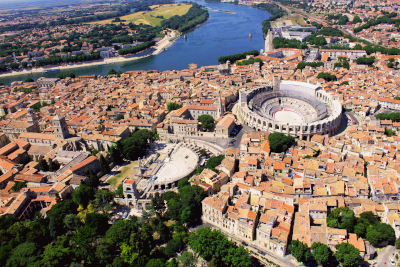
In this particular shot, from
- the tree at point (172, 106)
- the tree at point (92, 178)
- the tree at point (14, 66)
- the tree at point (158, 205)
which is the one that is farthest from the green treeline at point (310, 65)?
the tree at point (14, 66)

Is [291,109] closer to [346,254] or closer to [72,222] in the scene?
[346,254]

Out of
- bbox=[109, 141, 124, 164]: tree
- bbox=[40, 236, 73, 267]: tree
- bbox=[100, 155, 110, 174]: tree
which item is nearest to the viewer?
bbox=[40, 236, 73, 267]: tree

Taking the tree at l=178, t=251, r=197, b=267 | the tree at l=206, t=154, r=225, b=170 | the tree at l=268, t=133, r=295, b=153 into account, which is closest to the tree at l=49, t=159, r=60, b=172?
the tree at l=206, t=154, r=225, b=170

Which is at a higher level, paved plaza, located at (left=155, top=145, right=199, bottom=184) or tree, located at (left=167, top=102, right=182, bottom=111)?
tree, located at (left=167, top=102, right=182, bottom=111)

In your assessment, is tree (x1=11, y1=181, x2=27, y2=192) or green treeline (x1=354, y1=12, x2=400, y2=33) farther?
green treeline (x1=354, y1=12, x2=400, y2=33)

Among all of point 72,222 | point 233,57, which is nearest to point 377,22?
point 233,57

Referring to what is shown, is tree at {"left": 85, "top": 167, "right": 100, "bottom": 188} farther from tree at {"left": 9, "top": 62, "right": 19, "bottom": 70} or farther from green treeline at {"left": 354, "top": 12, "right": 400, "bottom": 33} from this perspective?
green treeline at {"left": 354, "top": 12, "right": 400, "bottom": 33}

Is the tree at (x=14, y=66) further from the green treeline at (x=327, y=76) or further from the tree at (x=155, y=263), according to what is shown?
the tree at (x=155, y=263)
